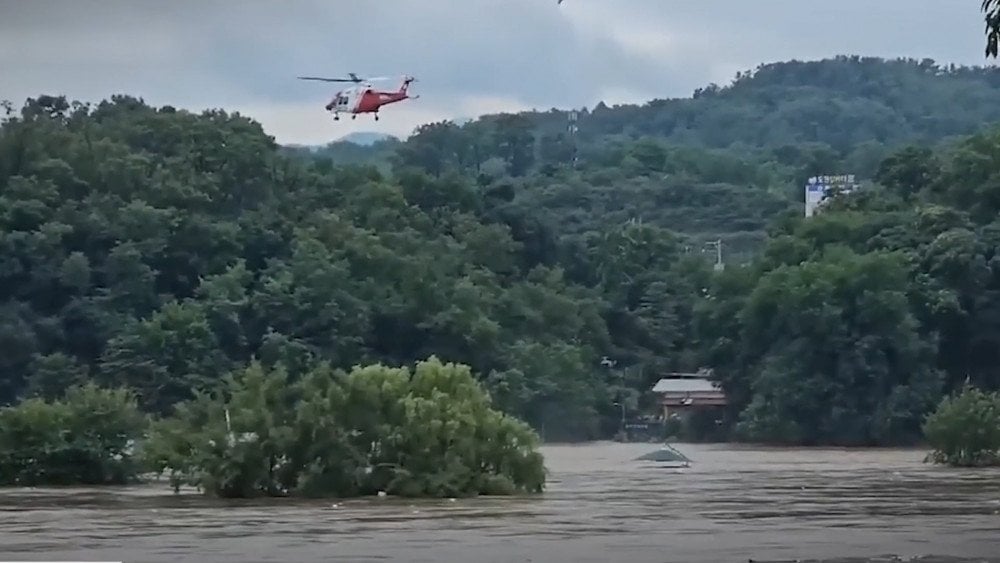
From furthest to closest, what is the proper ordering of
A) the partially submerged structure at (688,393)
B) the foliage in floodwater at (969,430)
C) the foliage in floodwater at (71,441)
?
the partially submerged structure at (688,393), the foliage in floodwater at (969,430), the foliage in floodwater at (71,441)

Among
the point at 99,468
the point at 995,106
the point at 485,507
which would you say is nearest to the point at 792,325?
the point at 99,468

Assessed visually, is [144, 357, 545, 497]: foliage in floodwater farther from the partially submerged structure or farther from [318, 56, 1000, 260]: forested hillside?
[318, 56, 1000, 260]: forested hillside

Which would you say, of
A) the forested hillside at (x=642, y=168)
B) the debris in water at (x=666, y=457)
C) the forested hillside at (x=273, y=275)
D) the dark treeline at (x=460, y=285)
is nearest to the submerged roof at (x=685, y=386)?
the dark treeline at (x=460, y=285)

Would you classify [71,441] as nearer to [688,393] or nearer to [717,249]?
[688,393]

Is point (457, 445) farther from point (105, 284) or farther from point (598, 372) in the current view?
point (598, 372)

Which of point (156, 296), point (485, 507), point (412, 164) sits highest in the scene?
point (412, 164)

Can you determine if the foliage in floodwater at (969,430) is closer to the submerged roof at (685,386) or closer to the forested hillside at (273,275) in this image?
the forested hillside at (273,275)
